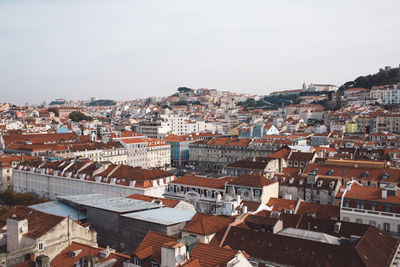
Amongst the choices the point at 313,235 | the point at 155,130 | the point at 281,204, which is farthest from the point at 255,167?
the point at 155,130

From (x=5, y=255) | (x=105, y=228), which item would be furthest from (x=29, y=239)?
(x=105, y=228)

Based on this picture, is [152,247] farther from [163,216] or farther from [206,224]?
[163,216]

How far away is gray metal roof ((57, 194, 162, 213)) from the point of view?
3400 cm

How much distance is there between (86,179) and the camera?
53.7m

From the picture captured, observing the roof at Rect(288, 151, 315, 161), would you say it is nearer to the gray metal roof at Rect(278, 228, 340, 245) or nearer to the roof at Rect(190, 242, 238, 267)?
the gray metal roof at Rect(278, 228, 340, 245)

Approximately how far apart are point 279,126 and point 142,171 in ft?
347

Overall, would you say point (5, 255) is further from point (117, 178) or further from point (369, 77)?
point (369, 77)

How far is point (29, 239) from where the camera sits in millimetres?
25344

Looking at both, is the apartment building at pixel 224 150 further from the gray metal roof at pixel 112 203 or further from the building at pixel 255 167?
the gray metal roof at pixel 112 203

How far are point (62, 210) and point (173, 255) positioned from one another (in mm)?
20713

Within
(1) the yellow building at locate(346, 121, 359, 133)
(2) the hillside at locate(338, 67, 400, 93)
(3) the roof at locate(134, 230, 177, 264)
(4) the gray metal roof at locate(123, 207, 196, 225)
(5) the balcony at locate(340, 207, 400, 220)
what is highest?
(2) the hillside at locate(338, 67, 400, 93)

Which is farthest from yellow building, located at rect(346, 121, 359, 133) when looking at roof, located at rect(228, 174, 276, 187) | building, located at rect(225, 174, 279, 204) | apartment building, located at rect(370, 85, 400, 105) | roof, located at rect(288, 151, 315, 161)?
roof, located at rect(228, 174, 276, 187)

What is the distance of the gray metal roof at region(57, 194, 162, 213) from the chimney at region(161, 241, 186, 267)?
43.7 ft

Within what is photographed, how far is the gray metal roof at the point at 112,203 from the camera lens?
34.0m
